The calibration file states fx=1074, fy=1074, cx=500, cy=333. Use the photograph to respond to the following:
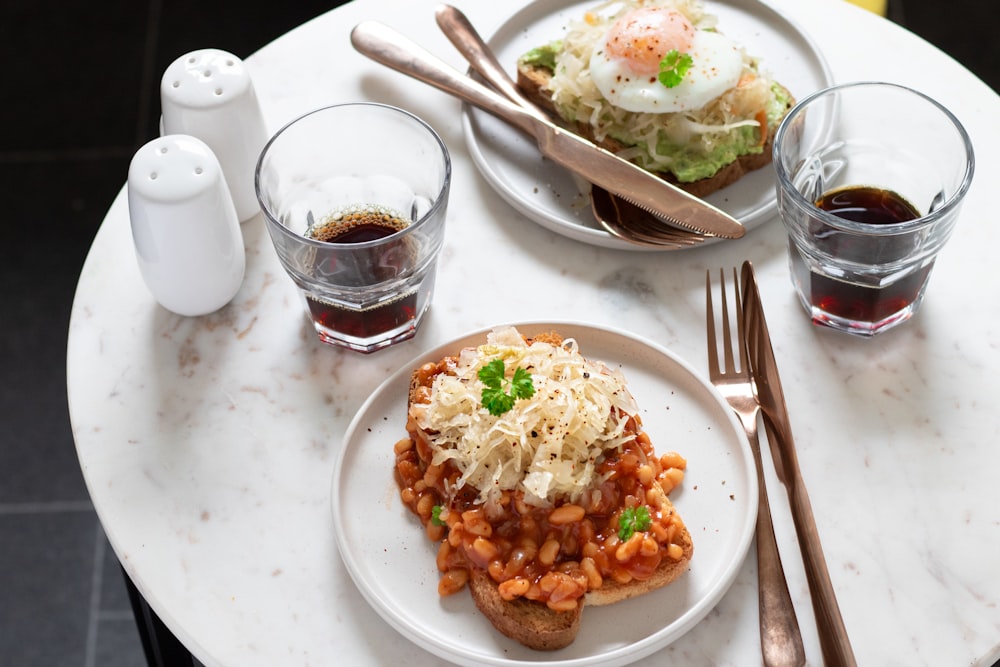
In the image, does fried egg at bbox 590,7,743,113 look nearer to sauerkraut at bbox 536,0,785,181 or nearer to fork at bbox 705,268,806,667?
sauerkraut at bbox 536,0,785,181

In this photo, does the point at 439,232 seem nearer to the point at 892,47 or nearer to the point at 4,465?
the point at 892,47

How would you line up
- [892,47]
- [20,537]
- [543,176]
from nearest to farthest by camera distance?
[543,176] < [892,47] < [20,537]

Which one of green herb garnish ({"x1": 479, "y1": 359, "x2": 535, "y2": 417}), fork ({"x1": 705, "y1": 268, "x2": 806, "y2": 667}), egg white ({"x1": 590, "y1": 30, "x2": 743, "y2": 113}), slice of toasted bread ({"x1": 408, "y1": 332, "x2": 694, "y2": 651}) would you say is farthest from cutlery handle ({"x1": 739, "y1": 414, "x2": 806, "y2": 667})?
egg white ({"x1": 590, "y1": 30, "x2": 743, "y2": 113})

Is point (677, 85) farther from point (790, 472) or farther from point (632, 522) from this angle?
point (632, 522)

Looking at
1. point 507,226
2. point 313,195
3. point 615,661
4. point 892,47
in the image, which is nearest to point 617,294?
point 507,226

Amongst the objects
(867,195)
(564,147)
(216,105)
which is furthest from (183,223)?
(867,195)

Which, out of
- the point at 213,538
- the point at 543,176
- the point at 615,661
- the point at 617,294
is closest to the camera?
the point at 615,661

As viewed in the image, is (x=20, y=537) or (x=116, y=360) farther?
(x=20, y=537)
